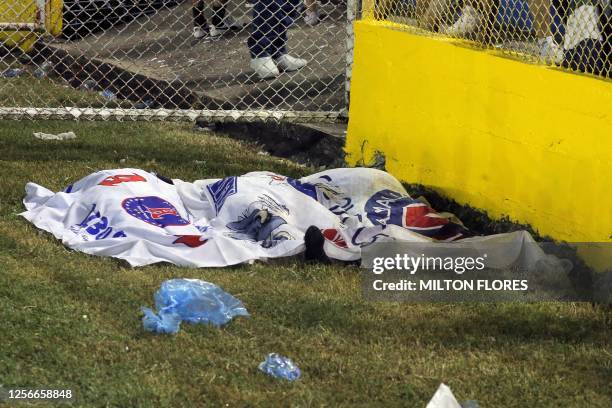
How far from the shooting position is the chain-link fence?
834 centimetres

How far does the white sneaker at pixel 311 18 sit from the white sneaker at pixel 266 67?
5.08 ft

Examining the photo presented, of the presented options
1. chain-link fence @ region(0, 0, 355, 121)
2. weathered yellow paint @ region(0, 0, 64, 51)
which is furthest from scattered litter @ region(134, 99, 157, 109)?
weathered yellow paint @ region(0, 0, 64, 51)

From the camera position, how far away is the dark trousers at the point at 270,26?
874 cm

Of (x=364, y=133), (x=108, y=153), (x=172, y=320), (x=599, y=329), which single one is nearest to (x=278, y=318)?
(x=172, y=320)

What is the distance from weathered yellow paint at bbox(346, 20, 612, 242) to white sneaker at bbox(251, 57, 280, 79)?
1.68m

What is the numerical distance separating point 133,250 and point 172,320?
3.35 feet

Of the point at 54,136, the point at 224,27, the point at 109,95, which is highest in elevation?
the point at 224,27

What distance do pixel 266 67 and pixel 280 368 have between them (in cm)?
518

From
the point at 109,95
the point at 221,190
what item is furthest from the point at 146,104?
the point at 221,190

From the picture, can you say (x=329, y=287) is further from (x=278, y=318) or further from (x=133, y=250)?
(x=133, y=250)

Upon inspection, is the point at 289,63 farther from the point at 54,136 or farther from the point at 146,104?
the point at 54,136

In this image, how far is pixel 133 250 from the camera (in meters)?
5.42

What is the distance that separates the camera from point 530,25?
609cm

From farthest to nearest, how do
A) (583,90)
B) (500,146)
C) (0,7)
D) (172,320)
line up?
(0,7)
(500,146)
(583,90)
(172,320)
